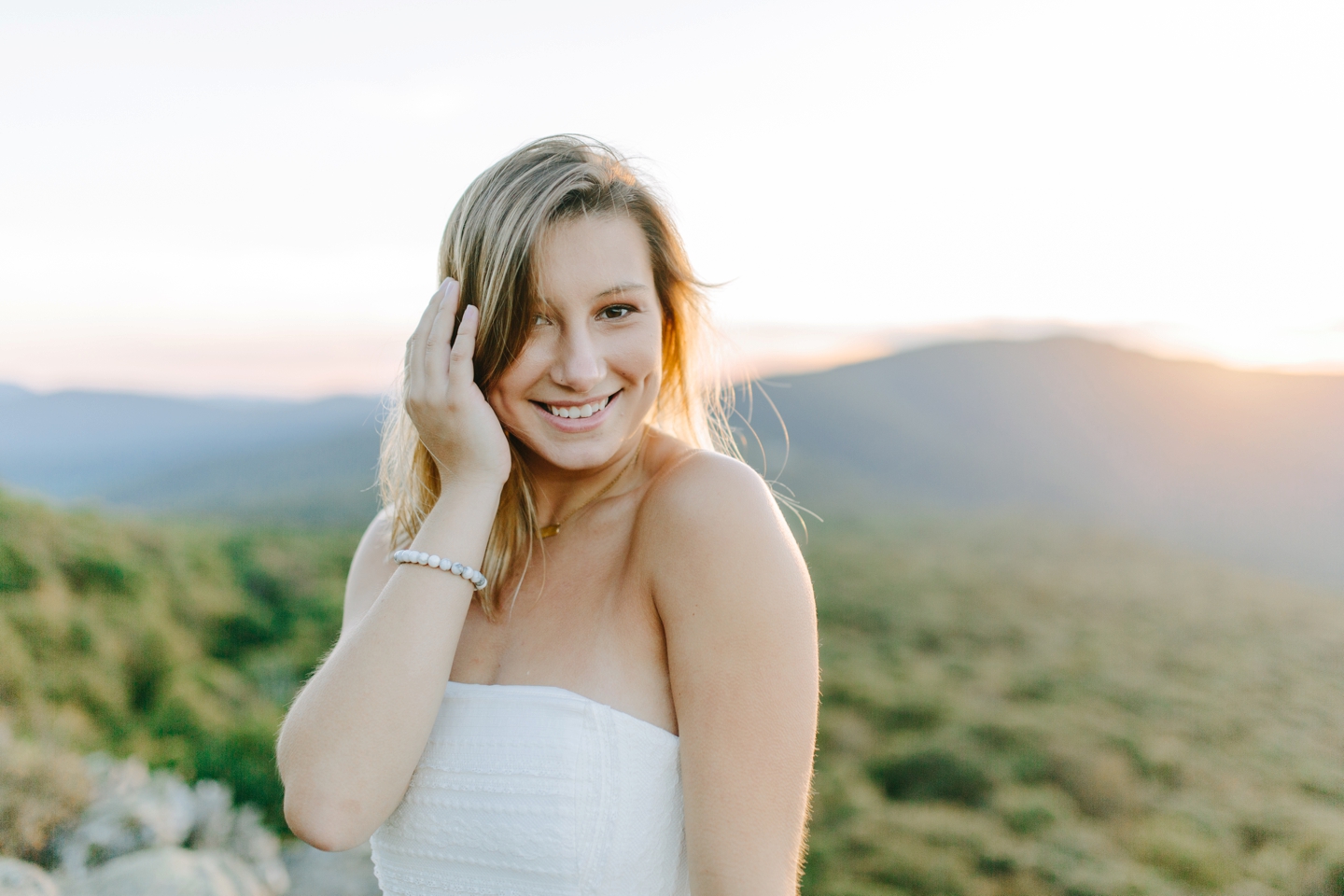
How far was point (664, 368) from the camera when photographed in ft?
8.17

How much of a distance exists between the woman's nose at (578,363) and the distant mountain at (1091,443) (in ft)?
28.8

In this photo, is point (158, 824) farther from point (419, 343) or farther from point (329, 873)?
point (419, 343)

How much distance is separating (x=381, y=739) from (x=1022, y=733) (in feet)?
30.4

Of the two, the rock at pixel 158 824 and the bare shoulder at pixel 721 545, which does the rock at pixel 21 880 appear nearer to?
the rock at pixel 158 824

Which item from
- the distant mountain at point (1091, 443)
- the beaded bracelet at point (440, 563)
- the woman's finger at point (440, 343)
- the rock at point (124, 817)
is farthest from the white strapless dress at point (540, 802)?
the distant mountain at point (1091, 443)

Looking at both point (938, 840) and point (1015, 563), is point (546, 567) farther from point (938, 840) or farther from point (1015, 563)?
point (1015, 563)

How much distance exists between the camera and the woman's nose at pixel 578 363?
190 cm

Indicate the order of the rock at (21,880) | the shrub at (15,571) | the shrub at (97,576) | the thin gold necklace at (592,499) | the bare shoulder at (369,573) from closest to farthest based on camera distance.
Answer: the bare shoulder at (369,573) < the thin gold necklace at (592,499) < the rock at (21,880) < the shrub at (15,571) < the shrub at (97,576)

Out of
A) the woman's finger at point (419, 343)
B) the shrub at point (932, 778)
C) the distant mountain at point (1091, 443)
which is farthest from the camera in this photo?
the distant mountain at point (1091, 443)

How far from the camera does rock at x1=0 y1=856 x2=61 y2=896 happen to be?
3668 millimetres

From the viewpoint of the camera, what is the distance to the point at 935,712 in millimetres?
9852

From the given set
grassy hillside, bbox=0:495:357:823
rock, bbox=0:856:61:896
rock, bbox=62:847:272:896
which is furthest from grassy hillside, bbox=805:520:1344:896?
grassy hillside, bbox=0:495:357:823

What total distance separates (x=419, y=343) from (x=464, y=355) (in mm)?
148

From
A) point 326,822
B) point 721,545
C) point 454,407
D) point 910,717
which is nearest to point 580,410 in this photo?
point 454,407
